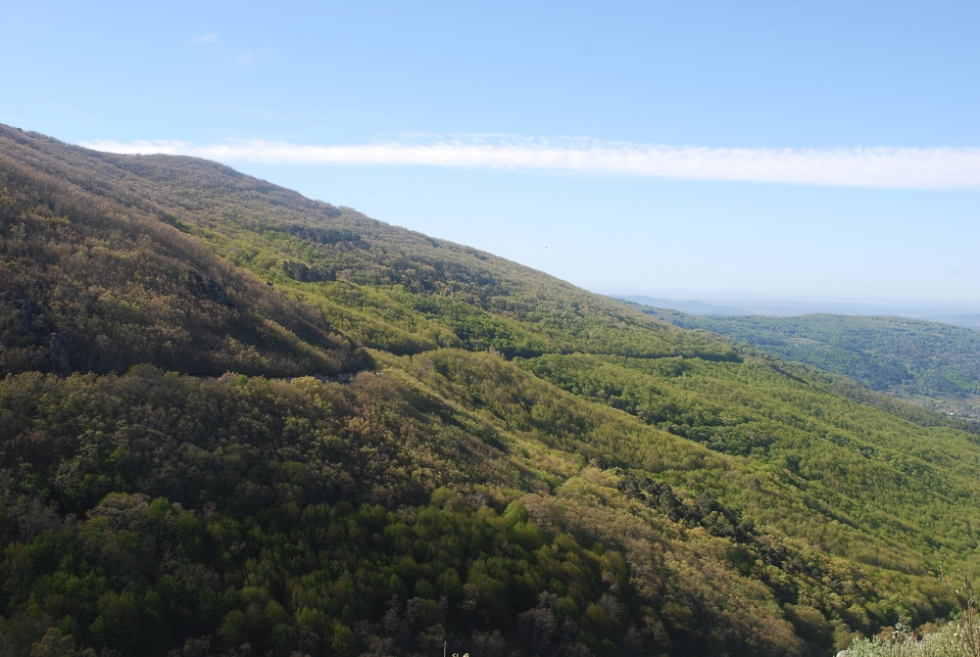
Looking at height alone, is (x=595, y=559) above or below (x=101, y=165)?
below

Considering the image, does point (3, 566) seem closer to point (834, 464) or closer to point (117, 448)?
point (117, 448)

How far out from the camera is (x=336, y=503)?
24.4 meters

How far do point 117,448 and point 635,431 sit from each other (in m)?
59.9

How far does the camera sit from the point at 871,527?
6209 centimetres

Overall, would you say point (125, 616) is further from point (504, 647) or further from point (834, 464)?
point (834, 464)

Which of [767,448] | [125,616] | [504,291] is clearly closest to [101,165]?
[504,291]

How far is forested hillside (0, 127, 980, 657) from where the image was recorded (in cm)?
1777

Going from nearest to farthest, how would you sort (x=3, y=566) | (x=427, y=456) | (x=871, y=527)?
(x=3, y=566) → (x=427, y=456) → (x=871, y=527)

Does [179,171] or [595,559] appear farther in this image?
[179,171]

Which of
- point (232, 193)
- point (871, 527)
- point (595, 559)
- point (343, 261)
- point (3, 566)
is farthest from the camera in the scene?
point (232, 193)

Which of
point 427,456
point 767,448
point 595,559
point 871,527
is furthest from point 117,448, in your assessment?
point 767,448

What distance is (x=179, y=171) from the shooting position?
139m

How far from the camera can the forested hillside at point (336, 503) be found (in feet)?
58.3

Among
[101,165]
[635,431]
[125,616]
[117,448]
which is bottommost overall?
[635,431]
